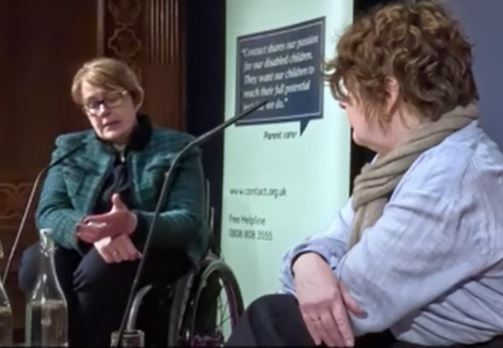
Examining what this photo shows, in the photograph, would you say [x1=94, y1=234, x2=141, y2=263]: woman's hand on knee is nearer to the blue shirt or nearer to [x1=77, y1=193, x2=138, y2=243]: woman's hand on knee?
[x1=77, y1=193, x2=138, y2=243]: woman's hand on knee

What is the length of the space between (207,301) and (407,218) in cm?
105

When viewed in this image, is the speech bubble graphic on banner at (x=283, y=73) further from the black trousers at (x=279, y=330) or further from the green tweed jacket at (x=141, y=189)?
the black trousers at (x=279, y=330)

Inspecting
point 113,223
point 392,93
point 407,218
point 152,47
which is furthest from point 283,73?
point 407,218

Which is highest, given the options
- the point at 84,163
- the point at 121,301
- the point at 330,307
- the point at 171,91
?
the point at 171,91

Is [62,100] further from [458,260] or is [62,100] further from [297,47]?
[458,260]

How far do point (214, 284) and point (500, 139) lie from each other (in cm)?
82

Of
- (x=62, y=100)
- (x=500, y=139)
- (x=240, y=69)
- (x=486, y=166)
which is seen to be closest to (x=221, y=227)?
(x=240, y=69)

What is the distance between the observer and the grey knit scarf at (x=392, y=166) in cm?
158

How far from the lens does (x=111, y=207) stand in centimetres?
254

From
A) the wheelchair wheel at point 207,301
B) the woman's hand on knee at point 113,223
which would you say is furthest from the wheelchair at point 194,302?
the woman's hand on knee at point 113,223

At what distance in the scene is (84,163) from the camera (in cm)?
262

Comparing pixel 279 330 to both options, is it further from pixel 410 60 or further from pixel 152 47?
pixel 152 47

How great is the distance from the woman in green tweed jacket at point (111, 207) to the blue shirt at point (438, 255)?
0.94 meters

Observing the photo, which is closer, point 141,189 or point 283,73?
point 141,189
